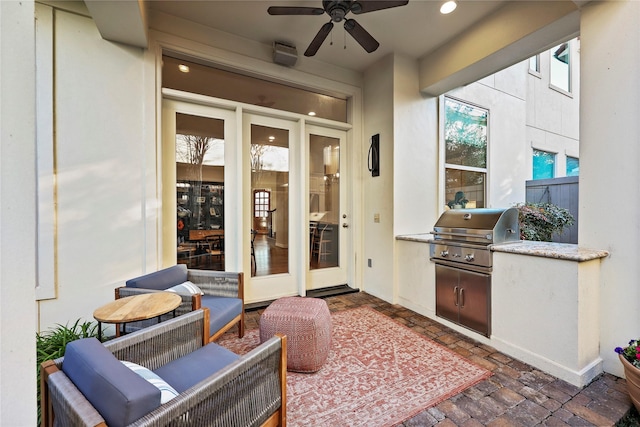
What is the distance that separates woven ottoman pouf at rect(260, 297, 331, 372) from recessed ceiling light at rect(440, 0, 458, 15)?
312 cm

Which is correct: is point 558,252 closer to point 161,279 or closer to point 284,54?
point 161,279

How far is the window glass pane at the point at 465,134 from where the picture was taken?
403 cm

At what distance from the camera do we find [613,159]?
200 cm

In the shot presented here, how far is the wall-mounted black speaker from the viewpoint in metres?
3.72

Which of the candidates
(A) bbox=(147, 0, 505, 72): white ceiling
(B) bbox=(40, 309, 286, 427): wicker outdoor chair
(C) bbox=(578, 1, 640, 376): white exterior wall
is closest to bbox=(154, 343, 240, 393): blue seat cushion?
(B) bbox=(40, 309, 286, 427): wicker outdoor chair

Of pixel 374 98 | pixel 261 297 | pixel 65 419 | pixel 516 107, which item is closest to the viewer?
pixel 65 419

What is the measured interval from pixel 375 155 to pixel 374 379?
2749 mm

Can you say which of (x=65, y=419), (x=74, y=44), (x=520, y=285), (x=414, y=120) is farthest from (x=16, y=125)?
(x=414, y=120)

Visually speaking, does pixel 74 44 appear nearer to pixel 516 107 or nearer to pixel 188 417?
pixel 188 417

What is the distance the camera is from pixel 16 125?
0.60 m

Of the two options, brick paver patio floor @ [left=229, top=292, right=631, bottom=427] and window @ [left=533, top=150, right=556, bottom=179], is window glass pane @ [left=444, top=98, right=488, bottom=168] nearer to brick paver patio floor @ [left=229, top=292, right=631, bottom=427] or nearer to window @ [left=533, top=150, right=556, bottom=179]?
window @ [left=533, top=150, right=556, bottom=179]

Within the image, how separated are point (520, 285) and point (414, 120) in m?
2.39

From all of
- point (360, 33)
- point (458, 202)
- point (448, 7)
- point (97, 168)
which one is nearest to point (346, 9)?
point (360, 33)

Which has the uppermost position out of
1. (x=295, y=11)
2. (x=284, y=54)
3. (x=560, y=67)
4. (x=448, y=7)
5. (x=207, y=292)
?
(x=560, y=67)
